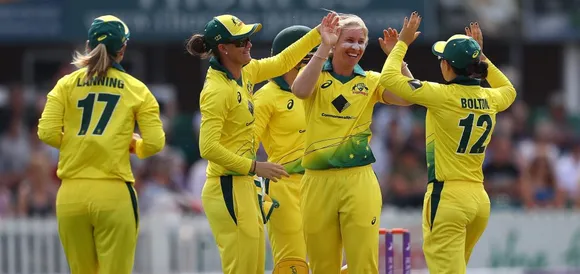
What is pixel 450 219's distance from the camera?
29.7 ft

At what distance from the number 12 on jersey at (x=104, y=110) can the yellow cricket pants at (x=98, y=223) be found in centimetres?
34

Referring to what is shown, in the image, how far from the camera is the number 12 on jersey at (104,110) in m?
8.71

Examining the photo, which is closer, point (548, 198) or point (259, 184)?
point (259, 184)

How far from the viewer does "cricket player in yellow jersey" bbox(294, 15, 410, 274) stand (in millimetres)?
9070

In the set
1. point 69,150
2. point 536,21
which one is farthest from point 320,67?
point 536,21

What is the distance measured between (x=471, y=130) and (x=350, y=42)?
3.34 feet

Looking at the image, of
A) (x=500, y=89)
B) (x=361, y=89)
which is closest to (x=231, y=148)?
(x=361, y=89)

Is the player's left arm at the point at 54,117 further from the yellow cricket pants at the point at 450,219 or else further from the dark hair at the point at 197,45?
the yellow cricket pants at the point at 450,219

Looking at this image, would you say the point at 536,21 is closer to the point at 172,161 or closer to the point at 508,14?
the point at 508,14

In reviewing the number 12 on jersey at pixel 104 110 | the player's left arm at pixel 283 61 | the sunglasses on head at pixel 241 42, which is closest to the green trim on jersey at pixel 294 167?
the player's left arm at pixel 283 61

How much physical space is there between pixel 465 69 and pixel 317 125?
1080 millimetres

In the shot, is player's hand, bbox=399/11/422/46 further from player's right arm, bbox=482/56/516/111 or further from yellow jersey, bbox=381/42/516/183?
player's right arm, bbox=482/56/516/111

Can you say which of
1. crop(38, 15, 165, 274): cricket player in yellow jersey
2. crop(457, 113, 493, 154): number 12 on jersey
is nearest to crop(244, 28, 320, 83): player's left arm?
crop(38, 15, 165, 274): cricket player in yellow jersey

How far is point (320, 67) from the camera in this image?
8922 mm
